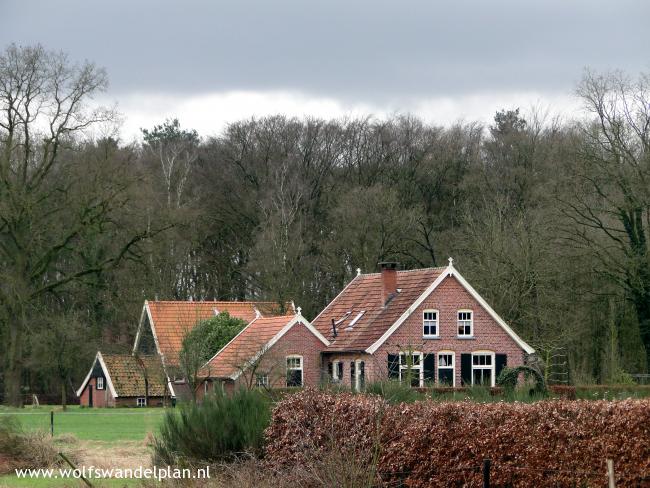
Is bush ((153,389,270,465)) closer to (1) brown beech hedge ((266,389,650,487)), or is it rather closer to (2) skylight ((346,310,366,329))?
(1) brown beech hedge ((266,389,650,487))

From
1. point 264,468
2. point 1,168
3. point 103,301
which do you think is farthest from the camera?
point 103,301

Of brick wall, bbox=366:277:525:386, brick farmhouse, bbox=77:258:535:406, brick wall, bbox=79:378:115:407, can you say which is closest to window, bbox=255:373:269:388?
brick farmhouse, bbox=77:258:535:406

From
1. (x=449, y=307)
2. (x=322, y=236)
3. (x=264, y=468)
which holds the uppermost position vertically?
(x=322, y=236)

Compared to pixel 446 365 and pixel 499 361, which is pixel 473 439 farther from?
pixel 499 361

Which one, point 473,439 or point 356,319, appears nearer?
point 473,439

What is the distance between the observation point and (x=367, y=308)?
48.2 m

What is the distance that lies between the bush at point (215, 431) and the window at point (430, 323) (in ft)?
87.6

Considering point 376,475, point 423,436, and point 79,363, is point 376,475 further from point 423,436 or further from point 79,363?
point 79,363

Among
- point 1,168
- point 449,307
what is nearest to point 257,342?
point 449,307

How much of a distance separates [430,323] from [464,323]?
139 centimetres

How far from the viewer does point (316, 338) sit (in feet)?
156

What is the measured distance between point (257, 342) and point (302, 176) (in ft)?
62.4

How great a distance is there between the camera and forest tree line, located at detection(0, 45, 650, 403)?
47.7 m

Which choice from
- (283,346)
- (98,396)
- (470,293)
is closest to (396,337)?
(470,293)
